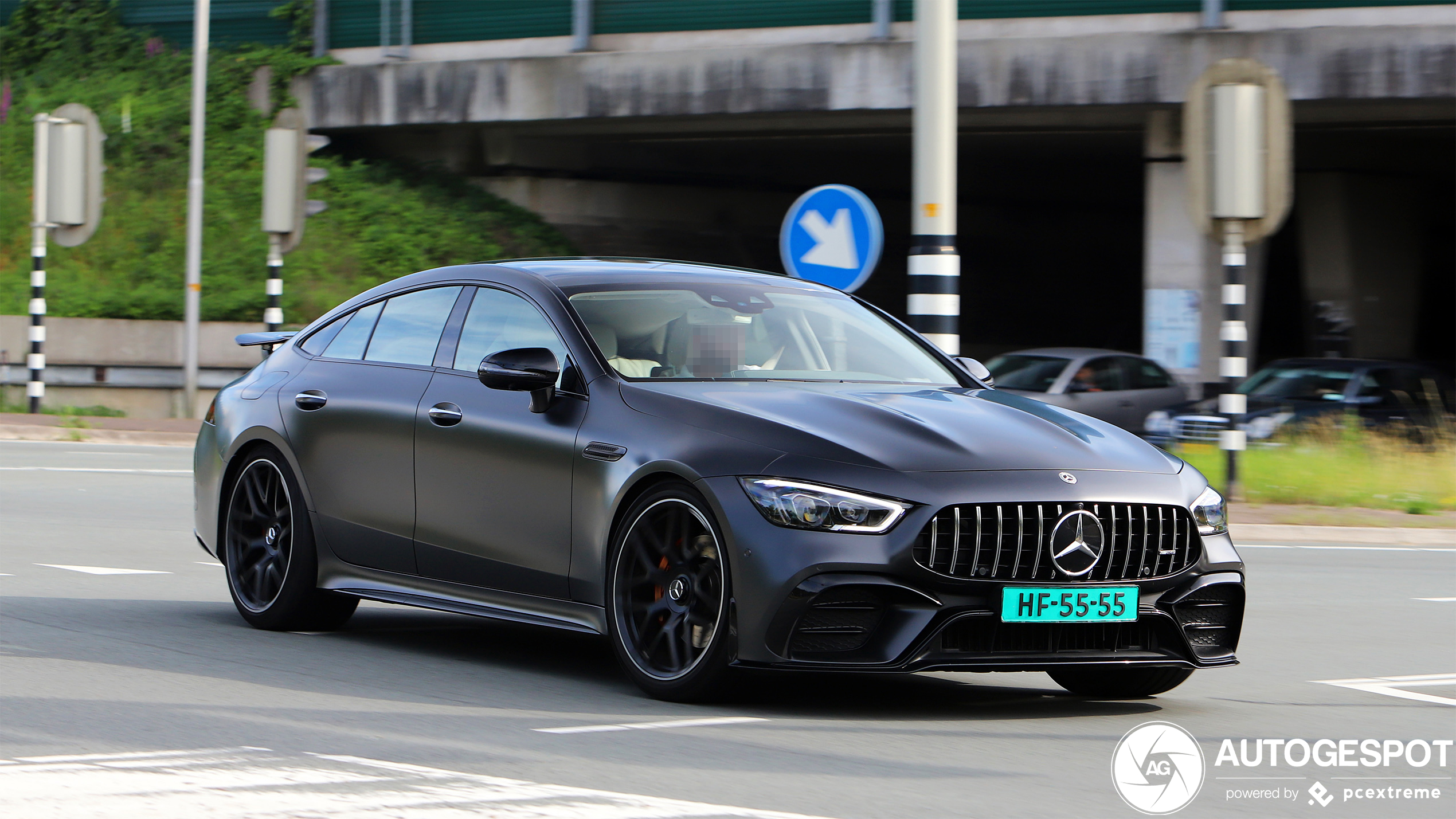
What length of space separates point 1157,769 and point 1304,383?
64.3 ft

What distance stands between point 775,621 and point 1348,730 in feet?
6.13

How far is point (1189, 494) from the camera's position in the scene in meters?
6.64

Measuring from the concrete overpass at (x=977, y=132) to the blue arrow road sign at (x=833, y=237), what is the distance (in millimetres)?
15290

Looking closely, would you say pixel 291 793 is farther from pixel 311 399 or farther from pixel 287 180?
pixel 287 180

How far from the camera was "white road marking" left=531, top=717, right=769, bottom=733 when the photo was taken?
6.12 m

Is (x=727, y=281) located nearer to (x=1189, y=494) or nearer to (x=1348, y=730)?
(x=1189, y=494)

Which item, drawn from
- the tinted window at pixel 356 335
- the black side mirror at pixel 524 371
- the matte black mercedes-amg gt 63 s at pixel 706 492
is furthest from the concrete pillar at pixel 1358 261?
the black side mirror at pixel 524 371

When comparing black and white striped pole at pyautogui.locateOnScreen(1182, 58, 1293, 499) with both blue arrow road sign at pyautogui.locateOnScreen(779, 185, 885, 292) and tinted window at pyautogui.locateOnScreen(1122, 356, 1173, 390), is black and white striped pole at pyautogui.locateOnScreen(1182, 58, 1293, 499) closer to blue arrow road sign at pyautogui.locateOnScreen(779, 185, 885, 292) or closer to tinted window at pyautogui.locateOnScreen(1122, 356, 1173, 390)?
blue arrow road sign at pyautogui.locateOnScreen(779, 185, 885, 292)

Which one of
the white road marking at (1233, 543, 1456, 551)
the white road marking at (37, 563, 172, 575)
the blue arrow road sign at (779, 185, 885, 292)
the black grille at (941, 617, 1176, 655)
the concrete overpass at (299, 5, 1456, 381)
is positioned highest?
the concrete overpass at (299, 5, 1456, 381)

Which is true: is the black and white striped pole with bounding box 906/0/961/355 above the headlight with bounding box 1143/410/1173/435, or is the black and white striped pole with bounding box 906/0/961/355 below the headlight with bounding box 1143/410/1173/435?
above

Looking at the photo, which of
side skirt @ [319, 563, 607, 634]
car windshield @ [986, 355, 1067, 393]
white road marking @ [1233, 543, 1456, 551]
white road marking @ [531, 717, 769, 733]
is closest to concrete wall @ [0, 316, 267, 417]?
car windshield @ [986, 355, 1067, 393]

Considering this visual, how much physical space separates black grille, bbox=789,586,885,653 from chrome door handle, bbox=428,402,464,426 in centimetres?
194

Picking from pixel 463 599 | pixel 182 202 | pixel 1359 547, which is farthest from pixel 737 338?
pixel 182 202

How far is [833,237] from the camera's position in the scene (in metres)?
14.5
